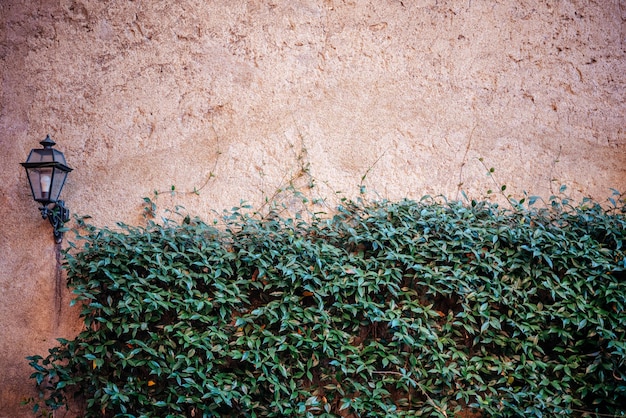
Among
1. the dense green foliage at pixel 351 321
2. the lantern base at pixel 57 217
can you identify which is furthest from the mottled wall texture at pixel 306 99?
the dense green foliage at pixel 351 321

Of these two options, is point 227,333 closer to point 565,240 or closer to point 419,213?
point 419,213

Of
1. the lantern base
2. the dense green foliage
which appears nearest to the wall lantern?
the lantern base

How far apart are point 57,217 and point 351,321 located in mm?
2243

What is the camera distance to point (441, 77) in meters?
3.73

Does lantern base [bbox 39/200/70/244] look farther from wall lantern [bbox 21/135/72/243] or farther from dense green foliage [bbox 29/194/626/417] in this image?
dense green foliage [bbox 29/194/626/417]

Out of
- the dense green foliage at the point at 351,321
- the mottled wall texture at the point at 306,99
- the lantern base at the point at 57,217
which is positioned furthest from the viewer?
the mottled wall texture at the point at 306,99

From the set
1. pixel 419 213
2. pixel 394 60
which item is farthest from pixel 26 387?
pixel 394 60

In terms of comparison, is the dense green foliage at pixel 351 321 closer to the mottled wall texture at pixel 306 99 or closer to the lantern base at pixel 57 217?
the lantern base at pixel 57 217

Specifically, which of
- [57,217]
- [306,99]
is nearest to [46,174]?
[57,217]

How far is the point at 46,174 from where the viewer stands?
329 cm

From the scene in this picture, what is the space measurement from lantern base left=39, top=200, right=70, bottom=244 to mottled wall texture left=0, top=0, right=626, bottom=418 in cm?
8

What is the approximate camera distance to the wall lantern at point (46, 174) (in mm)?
3275

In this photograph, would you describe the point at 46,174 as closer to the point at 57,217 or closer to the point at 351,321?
the point at 57,217

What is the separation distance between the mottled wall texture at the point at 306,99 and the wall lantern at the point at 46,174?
0.53 ft
